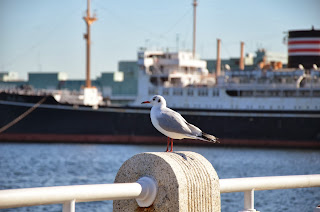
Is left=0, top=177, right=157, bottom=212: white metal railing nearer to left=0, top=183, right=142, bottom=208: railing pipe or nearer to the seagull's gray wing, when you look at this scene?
left=0, top=183, right=142, bottom=208: railing pipe

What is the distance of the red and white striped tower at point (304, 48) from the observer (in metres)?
49.1

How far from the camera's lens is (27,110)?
4966 centimetres

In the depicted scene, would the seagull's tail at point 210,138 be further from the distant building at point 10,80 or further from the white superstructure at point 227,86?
the distant building at point 10,80

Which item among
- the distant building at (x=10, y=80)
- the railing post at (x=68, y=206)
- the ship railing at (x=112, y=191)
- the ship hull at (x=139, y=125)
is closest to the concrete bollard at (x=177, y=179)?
the ship railing at (x=112, y=191)

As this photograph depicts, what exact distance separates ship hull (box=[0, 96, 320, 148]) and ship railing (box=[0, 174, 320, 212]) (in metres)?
41.3

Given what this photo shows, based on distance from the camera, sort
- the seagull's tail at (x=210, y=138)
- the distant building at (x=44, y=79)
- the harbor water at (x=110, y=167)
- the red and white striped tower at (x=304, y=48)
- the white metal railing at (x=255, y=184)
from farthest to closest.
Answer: the distant building at (x=44, y=79) → the red and white striped tower at (x=304, y=48) → the harbor water at (x=110, y=167) → the seagull's tail at (x=210, y=138) → the white metal railing at (x=255, y=184)

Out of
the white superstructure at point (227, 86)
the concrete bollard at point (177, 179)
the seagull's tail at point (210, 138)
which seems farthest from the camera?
the white superstructure at point (227, 86)

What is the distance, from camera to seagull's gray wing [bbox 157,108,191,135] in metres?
4.25

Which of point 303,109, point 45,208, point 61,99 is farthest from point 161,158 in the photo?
point 61,99

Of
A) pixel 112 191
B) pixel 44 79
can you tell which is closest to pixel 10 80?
pixel 44 79

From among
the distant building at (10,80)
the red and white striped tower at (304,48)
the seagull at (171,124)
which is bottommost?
the distant building at (10,80)

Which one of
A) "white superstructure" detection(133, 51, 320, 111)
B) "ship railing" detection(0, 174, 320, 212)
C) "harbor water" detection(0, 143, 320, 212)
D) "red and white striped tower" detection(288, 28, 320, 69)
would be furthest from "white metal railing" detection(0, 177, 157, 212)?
"red and white striped tower" detection(288, 28, 320, 69)

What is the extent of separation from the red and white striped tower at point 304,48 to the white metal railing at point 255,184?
1830 inches

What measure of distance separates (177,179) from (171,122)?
93cm
